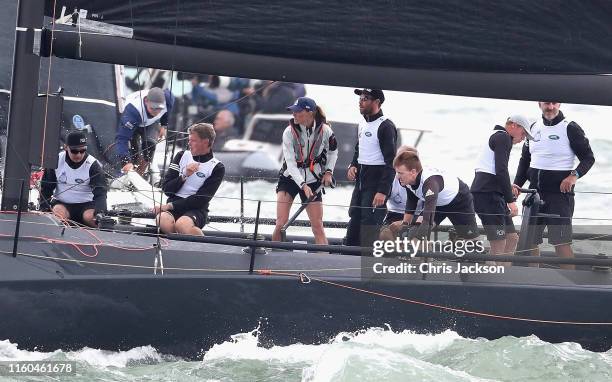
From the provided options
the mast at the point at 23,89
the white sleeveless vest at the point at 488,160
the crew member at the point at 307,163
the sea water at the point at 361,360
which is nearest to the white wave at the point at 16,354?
the sea water at the point at 361,360

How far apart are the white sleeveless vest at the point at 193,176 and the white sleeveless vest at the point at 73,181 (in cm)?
55

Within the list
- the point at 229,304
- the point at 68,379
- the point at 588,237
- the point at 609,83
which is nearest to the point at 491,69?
the point at 609,83

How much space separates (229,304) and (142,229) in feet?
3.36

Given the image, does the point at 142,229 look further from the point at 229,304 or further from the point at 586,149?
the point at 586,149

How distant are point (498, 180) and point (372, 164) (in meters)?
0.78

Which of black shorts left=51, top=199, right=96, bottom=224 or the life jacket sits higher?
the life jacket

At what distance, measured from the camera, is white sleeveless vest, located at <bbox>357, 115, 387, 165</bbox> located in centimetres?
773

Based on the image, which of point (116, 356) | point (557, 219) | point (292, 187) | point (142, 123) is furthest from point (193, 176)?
point (557, 219)

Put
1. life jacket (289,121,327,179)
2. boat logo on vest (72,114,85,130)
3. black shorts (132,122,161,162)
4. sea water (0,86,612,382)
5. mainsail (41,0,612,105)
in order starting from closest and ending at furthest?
sea water (0,86,612,382), mainsail (41,0,612,105), life jacket (289,121,327,179), black shorts (132,122,161,162), boat logo on vest (72,114,85,130)

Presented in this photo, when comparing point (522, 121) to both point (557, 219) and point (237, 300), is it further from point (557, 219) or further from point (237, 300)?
point (237, 300)

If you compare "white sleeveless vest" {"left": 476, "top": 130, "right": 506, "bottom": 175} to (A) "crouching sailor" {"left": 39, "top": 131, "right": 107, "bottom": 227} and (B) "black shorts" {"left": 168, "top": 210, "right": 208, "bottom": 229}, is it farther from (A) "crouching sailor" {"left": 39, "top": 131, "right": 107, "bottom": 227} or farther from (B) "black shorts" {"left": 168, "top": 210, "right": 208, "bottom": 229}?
(A) "crouching sailor" {"left": 39, "top": 131, "right": 107, "bottom": 227}

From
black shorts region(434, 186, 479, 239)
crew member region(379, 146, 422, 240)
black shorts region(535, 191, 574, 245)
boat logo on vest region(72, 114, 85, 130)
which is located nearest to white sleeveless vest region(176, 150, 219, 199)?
crew member region(379, 146, 422, 240)

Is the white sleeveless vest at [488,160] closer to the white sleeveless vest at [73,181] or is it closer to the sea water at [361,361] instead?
the sea water at [361,361]

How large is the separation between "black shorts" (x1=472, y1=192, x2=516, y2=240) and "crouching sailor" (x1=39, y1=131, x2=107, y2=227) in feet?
7.32
